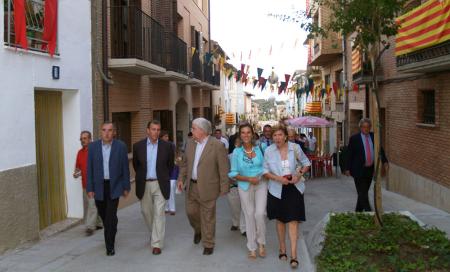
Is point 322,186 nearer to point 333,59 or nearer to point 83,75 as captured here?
point 83,75

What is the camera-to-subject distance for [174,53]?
15.9 m

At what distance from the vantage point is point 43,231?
27.1ft

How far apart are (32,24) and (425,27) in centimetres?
677

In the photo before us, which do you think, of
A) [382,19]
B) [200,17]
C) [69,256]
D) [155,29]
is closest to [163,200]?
[69,256]

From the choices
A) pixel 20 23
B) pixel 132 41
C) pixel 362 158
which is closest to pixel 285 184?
pixel 362 158

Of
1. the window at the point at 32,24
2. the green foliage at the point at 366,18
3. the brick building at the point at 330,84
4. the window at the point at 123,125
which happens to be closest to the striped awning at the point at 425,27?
the green foliage at the point at 366,18

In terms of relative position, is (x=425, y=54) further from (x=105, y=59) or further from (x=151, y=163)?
(x=105, y=59)

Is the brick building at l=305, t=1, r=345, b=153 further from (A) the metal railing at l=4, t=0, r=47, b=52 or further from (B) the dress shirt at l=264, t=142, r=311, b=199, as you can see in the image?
(B) the dress shirt at l=264, t=142, r=311, b=199

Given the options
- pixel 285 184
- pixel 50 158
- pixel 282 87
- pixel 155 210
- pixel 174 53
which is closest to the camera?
pixel 285 184

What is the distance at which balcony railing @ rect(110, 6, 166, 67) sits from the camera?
39.6 feet

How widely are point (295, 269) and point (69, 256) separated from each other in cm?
281

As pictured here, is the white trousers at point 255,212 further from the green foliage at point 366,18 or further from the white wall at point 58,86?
the white wall at point 58,86

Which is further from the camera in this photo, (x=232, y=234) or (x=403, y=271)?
(x=232, y=234)

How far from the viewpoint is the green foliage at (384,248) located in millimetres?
5367
